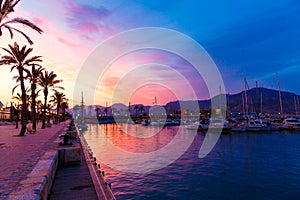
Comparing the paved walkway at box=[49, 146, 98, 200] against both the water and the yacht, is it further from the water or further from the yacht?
the yacht

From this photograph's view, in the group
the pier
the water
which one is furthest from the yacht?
the pier

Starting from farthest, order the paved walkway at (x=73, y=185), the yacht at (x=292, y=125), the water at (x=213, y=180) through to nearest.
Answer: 1. the yacht at (x=292, y=125)
2. the water at (x=213, y=180)
3. the paved walkway at (x=73, y=185)

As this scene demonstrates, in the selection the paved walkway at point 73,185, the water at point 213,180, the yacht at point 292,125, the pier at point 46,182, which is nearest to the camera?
the pier at point 46,182

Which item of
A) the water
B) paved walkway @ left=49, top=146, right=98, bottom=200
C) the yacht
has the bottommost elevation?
the water

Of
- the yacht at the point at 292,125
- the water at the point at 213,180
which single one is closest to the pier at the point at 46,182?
the water at the point at 213,180

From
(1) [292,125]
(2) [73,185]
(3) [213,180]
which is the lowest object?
(3) [213,180]

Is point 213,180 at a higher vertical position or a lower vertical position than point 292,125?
lower

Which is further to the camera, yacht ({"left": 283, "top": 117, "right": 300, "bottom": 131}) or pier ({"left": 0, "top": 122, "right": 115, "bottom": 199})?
yacht ({"left": 283, "top": 117, "right": 300, "bottom": 131})

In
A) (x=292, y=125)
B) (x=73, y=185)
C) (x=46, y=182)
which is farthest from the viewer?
(x=292, y=125)

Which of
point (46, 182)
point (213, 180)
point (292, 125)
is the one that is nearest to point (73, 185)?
point (46, 182)

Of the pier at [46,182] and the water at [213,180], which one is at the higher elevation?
the pier at [46,182]

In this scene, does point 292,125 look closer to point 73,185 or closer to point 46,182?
point 73,185

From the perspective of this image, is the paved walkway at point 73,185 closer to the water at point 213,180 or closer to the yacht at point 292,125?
the water at point 213,180

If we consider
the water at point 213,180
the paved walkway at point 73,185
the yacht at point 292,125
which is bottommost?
the water at point 213,180
